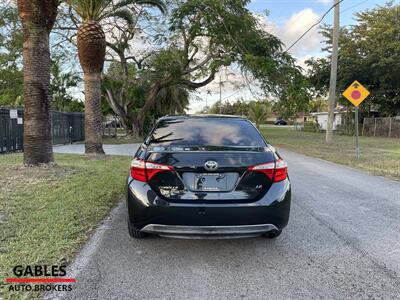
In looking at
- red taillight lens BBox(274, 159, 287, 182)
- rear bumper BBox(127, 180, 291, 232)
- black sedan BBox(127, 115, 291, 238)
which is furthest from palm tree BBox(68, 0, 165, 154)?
red taillight lens BBox(274, 159, 287, 182)

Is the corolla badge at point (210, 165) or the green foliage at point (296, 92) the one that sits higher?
the green foliage at point (296, 92)

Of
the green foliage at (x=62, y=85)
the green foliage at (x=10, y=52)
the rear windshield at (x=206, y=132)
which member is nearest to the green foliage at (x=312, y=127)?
the green foliage at (x=62, y=85)

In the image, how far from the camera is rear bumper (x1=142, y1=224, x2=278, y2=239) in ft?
11.6

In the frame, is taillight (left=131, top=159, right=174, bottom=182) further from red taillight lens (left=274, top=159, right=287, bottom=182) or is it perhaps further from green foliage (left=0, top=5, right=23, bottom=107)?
green foliage (left=0, top=5, right=23, bottom=107)

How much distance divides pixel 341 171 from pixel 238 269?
7898 millimetres

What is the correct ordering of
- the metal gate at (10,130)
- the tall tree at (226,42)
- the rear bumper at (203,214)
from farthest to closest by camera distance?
the tall tree at (226,42)
the metal gate at (10,130)
the rear bumper at (203,214)

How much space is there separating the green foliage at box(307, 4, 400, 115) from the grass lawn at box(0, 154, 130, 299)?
28.0m

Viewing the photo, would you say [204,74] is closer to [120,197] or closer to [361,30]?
[361,30]

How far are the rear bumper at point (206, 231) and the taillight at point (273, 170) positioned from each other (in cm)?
53

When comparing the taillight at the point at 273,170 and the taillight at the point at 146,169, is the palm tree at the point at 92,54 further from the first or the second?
the taillight at the point at 273,170

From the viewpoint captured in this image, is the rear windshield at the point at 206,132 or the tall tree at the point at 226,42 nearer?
the rear windshield at the point at 206,132

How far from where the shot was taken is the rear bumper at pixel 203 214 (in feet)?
11.5

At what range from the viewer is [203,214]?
350 cm

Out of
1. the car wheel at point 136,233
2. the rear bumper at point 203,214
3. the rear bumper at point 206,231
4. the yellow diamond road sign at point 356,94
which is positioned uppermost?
the yellow diamond road sign at point 356,94
